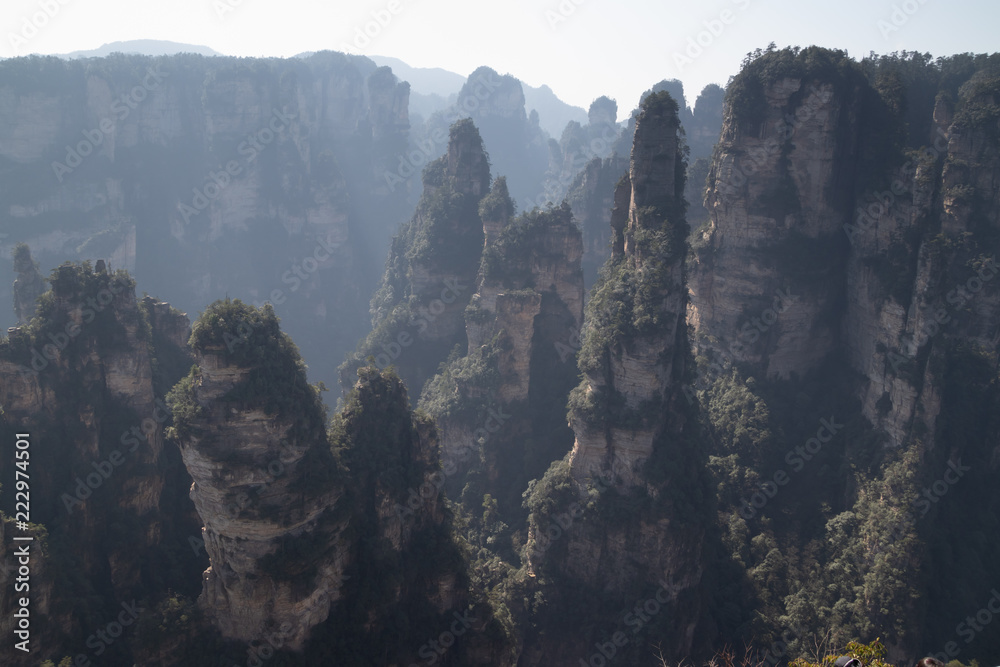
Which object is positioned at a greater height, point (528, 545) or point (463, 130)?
point (463, 130)

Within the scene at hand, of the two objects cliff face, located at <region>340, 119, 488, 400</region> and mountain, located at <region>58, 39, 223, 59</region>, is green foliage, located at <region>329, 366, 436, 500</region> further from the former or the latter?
mountain, located at <region>58, 39, 223, 59</region>

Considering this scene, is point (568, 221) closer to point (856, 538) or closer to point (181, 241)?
point (856, 538)

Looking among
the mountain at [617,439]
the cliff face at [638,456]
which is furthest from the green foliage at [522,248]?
the cliff face at [638,456]

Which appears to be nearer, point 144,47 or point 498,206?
point 498,206

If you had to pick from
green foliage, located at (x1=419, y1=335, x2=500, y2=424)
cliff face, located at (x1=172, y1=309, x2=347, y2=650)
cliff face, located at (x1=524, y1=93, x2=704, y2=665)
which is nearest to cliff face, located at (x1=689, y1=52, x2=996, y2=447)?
cliff face, located at (x1=524, y1=93, x2=704, y2=665)

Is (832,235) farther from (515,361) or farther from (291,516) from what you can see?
(291,516)

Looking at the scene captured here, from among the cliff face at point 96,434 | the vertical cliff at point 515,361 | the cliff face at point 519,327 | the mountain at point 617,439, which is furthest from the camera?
the cliff face at point 519,327

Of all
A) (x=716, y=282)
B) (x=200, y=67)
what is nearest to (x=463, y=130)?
(x=716, y=282)

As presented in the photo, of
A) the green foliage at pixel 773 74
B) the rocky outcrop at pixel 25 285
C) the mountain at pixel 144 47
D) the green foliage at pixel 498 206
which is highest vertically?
the mountain at pixel 144 47

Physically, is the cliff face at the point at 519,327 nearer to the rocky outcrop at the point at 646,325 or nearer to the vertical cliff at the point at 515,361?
the vertical cliff at the point at 515,361

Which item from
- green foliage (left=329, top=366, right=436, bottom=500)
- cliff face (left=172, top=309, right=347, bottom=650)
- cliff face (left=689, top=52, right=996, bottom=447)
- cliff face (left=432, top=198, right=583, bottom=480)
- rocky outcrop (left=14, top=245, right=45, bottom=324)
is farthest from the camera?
cliff face (left=432, top=198, right=583, bottom=480)

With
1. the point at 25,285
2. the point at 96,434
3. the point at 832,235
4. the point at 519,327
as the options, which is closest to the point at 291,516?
the point at 96,434
